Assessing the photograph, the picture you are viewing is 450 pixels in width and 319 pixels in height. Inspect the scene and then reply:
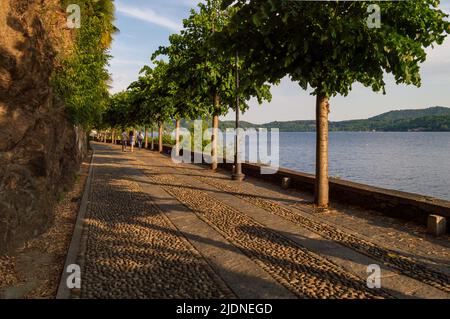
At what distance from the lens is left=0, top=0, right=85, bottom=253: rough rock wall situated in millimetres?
6500

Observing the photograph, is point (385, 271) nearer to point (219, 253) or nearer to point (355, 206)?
point (219, 253)

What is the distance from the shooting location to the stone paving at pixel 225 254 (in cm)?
498

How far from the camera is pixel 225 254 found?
639 cm

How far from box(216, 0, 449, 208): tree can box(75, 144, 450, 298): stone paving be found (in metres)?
3.53

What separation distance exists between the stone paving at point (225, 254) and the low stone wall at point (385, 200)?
1362 mm

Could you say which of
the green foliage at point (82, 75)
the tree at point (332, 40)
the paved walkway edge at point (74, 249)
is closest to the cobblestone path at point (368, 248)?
the tree at point (332, 40)

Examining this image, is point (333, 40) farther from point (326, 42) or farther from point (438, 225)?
point (438, 225)

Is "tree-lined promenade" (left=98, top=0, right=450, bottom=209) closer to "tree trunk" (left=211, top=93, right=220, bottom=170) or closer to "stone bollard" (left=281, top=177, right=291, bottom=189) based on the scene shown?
"stone bollard" (left=281, top=177, right=291, bottom=189)

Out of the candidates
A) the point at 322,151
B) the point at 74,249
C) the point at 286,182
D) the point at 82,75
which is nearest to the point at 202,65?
the point at 82,75

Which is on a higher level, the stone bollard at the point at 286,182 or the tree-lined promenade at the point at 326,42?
the tree-lined promenade at the point at 326,42

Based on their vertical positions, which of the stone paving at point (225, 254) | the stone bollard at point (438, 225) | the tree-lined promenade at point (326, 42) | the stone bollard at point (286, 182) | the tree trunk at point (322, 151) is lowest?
the stone paving at point (225, 254)

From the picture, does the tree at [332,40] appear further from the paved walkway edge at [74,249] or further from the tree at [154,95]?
the tree at [154,95]

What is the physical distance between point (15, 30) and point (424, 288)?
7.86 metres

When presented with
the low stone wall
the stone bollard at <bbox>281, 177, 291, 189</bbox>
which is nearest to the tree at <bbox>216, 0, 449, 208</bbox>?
the low stone wall
